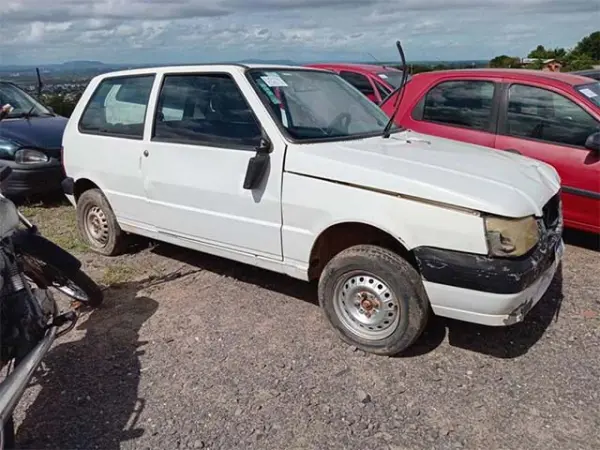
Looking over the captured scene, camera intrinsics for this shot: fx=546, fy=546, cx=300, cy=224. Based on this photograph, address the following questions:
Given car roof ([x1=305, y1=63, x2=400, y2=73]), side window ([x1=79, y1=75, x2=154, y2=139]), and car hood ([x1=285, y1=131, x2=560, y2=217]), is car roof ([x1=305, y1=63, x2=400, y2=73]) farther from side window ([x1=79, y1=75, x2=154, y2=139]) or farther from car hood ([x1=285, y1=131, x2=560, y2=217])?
car hood ([x1=285, y1=131, x2=560, y2=217])

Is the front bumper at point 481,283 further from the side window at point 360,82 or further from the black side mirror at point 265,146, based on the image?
the side window at point 360,82

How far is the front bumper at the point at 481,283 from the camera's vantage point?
2.89 m

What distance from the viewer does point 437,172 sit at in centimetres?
315

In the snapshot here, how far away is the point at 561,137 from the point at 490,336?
7.46ft

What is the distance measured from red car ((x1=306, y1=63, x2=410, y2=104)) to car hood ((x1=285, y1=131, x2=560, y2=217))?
5.34 m

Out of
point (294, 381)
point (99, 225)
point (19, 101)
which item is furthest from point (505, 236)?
point (19, 101)

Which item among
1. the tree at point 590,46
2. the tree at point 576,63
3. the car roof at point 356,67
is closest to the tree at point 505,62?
the tree at point 576,63

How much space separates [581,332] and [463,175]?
1.43m

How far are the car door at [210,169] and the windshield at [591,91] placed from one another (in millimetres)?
3127

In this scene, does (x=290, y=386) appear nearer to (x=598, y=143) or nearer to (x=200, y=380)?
(x=200, y=380)

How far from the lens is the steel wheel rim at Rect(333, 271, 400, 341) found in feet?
10.8

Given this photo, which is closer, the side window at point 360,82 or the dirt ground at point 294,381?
the dirt ground at point 294,381

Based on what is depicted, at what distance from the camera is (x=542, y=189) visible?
332cm

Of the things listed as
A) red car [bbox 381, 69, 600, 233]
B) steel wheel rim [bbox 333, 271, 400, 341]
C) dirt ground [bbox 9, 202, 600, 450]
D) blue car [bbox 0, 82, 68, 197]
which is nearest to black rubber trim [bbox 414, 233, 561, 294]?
steel wheel rim [bbox 333, 271, 400, 341]
